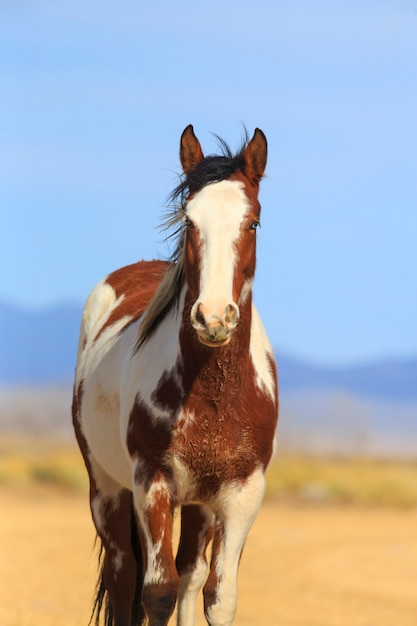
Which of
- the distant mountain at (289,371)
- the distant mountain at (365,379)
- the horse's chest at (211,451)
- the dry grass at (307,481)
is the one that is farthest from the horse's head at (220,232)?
the distant mountain at (365,379)

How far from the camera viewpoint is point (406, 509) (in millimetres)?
26422

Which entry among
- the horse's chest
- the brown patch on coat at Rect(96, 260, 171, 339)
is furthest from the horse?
the brown patch on coat at Rect(96, 260, 171, 339)

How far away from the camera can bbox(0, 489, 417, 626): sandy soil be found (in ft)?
40.8

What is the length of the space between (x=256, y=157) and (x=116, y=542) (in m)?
2.71

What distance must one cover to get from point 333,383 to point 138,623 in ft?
417

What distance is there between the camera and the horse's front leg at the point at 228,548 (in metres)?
→ 5.65

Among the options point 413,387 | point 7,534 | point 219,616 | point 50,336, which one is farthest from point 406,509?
point 50,336

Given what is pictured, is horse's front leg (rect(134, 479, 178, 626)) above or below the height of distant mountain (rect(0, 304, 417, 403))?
above

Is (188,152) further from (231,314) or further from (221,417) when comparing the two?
(221,417)

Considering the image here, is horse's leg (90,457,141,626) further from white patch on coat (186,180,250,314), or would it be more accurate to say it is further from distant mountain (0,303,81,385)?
distant mountain (0,303,81,385)

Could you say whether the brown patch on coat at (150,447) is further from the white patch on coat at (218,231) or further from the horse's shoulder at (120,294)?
the horse's shoulder at (120,294)

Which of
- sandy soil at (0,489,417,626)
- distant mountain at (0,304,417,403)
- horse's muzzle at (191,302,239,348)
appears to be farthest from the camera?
distant mountain at (0,304,417,403)

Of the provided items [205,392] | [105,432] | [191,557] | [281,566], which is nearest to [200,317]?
[205,392]

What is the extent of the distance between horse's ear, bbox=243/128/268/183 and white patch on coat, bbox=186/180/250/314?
8.7 inches
